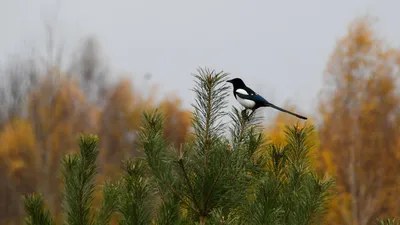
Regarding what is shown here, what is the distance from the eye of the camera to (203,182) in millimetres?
3027

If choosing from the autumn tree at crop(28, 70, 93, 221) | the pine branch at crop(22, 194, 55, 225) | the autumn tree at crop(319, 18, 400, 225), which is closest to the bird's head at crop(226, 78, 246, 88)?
the pine branch at crop(22, 194, 55, 225)

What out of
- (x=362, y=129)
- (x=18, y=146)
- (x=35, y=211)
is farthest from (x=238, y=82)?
(x=18, y=146)

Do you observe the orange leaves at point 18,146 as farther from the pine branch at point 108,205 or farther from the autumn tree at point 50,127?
the pine branch at point 108,205

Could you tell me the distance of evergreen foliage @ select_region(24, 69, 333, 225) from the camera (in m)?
3.03

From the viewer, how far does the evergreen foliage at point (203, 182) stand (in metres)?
3.03

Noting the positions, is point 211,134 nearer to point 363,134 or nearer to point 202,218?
point 202,218

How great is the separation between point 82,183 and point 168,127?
646cm

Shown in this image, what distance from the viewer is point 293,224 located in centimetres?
315

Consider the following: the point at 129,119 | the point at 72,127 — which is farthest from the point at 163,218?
the point at 129,119

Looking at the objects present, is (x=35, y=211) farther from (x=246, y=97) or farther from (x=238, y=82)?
(x=238, y=82)

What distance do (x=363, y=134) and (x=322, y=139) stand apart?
1.11 m

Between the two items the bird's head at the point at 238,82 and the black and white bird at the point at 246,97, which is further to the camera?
the bird's head at the point at 238,82

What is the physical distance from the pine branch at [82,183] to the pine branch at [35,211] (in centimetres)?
13

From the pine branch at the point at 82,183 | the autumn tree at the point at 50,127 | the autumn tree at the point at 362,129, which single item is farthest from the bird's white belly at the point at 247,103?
the autumn tree at the point at 50,127
